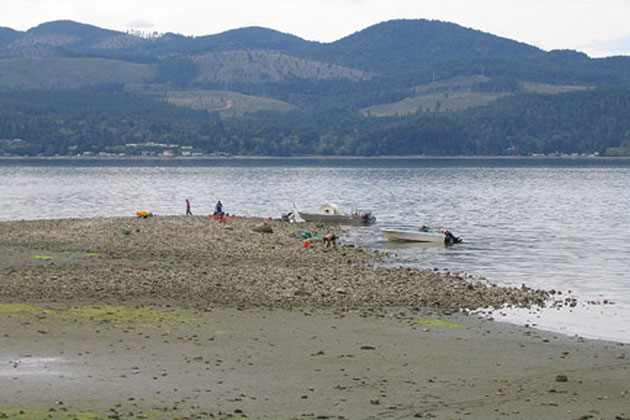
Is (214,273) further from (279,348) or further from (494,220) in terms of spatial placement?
(494,220)

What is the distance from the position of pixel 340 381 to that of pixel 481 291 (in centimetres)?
1690

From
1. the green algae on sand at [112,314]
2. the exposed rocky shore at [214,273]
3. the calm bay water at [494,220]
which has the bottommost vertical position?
the calm bay water at [494,220]

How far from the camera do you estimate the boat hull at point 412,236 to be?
6372cm

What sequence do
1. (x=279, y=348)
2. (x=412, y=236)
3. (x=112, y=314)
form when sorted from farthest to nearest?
1. (x=412, y=236)
2. (x=112, y=314)
3. (x=279, y=348)

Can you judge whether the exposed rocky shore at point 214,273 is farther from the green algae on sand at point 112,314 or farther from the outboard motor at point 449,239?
the outboard motor at point 449,239

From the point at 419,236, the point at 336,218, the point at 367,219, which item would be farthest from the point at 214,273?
the point at 367,219

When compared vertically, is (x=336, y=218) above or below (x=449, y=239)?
below

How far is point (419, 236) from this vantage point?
64.6m

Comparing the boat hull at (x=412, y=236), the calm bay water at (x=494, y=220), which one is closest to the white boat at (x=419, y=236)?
the boat hull at (x=412, y=236)

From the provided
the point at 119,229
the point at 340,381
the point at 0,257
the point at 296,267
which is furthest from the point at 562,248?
the point at 340,381

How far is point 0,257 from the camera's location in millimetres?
46031

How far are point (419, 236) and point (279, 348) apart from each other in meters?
39.8

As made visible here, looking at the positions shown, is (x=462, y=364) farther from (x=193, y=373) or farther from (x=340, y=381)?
(x=193, y=373)

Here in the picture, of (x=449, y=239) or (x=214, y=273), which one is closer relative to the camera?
(x=214, y=273)
